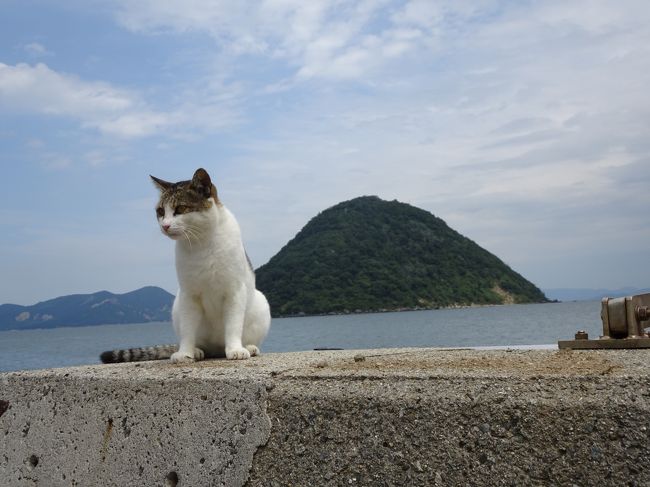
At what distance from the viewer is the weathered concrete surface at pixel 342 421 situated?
249 cm

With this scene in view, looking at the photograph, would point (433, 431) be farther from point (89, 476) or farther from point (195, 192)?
point (195, 192)

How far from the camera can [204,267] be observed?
4.31 m

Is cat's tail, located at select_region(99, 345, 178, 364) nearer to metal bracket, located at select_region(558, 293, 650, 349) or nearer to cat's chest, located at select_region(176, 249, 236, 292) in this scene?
cat's chest, located at select_region(176, 249, 236, 292)

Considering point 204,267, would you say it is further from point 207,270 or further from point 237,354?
point 237,354

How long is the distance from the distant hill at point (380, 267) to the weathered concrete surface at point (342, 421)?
7186 centimetres

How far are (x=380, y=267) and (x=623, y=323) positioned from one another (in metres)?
85.0

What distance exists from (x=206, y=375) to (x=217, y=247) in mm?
1218

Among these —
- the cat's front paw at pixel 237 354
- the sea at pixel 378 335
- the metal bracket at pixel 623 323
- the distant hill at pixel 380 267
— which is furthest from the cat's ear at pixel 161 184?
the distant hill at pixel 380 267

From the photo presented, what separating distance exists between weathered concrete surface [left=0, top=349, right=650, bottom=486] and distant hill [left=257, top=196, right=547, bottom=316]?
2829 inches

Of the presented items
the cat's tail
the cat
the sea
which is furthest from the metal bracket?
the sea

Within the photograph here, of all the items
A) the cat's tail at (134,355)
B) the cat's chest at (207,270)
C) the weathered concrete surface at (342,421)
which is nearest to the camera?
the weathered concrete surface at (342,421)

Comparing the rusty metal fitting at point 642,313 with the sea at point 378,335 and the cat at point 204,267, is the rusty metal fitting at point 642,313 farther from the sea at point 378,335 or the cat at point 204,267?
the sea at point 378,335

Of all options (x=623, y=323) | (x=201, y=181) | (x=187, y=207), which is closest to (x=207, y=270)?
(x=187, y=207)

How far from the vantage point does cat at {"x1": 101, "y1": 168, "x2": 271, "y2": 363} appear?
167 inches
